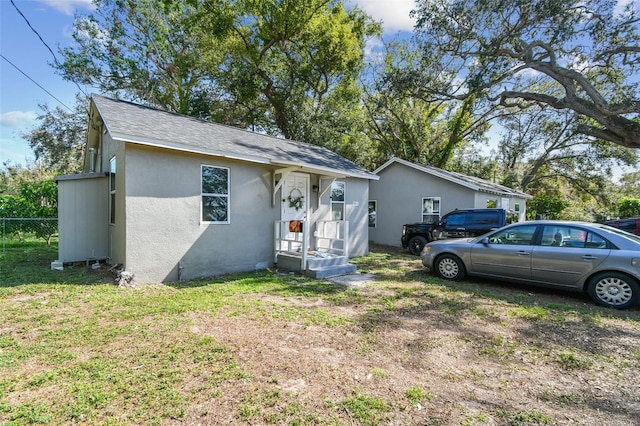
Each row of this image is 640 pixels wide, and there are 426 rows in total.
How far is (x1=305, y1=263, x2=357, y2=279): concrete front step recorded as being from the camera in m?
→ 7.49

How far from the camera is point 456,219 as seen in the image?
1110 cm

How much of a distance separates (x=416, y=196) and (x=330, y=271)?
8.35 metres

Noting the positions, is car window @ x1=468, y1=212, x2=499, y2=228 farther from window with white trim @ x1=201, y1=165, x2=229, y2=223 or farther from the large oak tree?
window with white trim @ x1=201, y1=165, x2=229, y2=223

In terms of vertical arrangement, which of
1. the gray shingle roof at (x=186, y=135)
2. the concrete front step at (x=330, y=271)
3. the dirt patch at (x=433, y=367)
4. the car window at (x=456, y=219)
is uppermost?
the gray shingle roof at (x=186, y=135)

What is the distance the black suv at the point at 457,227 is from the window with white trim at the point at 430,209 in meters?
2.23

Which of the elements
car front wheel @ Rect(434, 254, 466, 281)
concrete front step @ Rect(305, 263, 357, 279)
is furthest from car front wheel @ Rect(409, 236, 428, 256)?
concrete front step @ Rect(305, 263, 357, 279)

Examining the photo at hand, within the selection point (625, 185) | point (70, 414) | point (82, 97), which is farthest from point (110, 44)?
point (625, 185)

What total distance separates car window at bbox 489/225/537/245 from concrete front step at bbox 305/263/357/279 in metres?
3.46

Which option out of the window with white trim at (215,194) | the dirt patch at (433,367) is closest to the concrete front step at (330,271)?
the dirt patch at (433,367)

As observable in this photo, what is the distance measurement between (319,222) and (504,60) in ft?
34.1

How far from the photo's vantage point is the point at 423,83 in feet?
45.2

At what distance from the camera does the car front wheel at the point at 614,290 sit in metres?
5.23

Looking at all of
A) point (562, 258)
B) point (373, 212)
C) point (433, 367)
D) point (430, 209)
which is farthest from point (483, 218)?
point (433, 367)

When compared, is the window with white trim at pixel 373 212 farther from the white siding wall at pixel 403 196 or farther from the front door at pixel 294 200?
the front door at pixel 294 200
